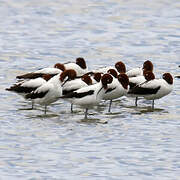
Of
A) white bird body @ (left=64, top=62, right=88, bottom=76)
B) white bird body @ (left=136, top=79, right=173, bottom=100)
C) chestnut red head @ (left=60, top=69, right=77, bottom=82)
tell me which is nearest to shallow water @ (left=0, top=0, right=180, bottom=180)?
white bird body @ (left=136, top=79, right=173, bottom=100)

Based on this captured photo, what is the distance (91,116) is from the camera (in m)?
19.6

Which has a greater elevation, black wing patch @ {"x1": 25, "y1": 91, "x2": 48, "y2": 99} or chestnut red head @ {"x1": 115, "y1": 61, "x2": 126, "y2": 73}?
chestnut red head @ {"x1": 115, "y1": 61, "x2": 126, "y2": 73}

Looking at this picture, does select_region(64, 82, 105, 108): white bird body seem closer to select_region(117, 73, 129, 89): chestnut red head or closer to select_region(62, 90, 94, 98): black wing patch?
select_region(62, 90, 94, 98): black wing patch

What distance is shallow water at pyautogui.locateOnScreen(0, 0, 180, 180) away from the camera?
15.2 meters

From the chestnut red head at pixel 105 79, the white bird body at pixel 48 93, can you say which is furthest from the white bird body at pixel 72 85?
the chestnut red head at pixel 105 79

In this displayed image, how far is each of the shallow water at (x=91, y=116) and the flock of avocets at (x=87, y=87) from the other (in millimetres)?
407

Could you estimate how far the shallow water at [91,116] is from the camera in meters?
15.2

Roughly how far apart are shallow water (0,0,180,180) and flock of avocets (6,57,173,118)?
407mm

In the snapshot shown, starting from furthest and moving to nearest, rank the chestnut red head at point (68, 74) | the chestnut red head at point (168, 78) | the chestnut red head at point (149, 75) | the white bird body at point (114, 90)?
1. the chestnut red head at point (149, 75)
2. the chestnut red head at point (168, 78)
3. the white bird body at point (114, 90)
4. the chestnut red head at point (68, 74)

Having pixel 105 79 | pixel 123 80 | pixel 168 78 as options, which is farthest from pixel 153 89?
pixel 105 79

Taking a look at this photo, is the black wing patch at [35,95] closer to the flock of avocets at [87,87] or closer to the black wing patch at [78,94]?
the flock of avocets at [87,87]

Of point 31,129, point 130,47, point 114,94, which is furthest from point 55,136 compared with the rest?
point 130,47

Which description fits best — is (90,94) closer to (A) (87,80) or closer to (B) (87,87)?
(B) (87,87)

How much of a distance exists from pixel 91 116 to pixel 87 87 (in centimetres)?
75
